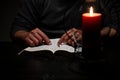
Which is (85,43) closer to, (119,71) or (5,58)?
(119,71)

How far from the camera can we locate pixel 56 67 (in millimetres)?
969

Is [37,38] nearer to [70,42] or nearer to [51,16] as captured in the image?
[70,42]

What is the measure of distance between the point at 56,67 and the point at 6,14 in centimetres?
138

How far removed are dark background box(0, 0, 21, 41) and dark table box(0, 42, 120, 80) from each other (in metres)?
1.13

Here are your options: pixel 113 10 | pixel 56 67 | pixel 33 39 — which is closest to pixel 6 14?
pixel 113 10

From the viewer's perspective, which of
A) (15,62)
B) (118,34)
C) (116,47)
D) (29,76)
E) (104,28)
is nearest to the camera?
(29,76)

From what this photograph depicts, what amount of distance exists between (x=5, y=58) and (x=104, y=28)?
561 mm

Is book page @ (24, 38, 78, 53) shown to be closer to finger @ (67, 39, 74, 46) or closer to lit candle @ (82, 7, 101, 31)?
finger @ (67, 39, 74, 46)

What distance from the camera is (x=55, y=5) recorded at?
1.66 m

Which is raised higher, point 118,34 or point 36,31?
point 36,31

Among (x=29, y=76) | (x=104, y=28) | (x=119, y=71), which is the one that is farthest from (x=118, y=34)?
(x=29, y=76)

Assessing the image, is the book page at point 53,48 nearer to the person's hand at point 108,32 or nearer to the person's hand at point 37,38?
the person's hand at point 37,38

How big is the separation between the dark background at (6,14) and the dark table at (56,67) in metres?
1.13

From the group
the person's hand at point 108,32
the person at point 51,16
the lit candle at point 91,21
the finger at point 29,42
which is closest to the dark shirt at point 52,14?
the person at point 51,16
